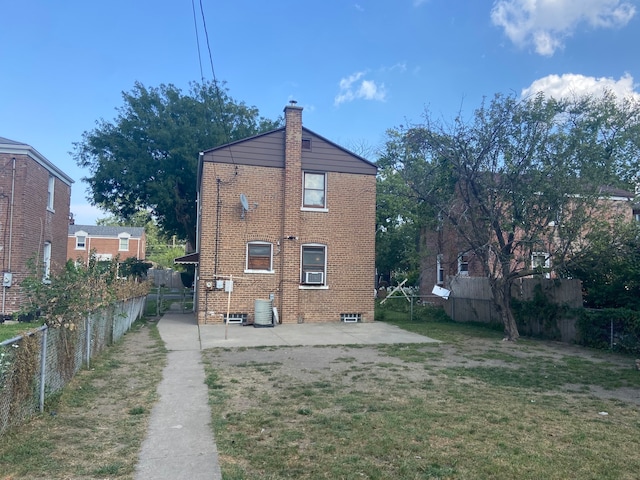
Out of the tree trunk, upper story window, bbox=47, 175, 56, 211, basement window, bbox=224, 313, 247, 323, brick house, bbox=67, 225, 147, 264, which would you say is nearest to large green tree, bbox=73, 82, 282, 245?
upper story window, bbox=47, 175, 56, 211

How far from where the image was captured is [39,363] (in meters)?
5.72

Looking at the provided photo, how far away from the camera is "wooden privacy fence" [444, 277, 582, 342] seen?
520 inches

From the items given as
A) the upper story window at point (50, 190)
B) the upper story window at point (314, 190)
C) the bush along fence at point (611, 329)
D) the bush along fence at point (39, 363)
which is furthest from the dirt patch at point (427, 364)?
the upper story window at point (50, 190)

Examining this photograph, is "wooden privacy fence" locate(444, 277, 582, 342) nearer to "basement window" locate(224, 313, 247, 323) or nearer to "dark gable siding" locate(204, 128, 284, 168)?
"basement window" locate(224, 313, 247, 323)

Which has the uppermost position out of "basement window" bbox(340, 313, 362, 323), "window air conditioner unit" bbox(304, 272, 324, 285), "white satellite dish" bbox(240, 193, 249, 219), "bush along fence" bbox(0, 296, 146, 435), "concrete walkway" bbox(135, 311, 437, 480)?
"white satellite dish" bbox(240, 193, 249, 219)

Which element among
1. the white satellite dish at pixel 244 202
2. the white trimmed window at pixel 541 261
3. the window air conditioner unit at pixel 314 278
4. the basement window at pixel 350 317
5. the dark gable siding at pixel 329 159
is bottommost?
the basement window at pixel 350 317

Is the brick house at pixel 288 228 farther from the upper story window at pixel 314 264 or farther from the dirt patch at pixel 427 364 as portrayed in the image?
the dirt patch at pixel 427 364

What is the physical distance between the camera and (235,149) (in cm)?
1656

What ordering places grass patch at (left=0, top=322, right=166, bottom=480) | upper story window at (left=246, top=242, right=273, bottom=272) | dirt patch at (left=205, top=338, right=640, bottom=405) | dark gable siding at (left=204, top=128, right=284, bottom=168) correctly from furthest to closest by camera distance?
upper story window at (left=246, top=242, right=273, bottom=272) < dark gable siding at (left=204, top=128, right=284, bottom=168) < dirt patch at (left=205, top=338, right=640, bottom=405) < grass patch at (left=0, top=322, right=166, bottom=480)

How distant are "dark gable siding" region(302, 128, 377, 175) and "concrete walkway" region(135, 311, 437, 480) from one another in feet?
17.9

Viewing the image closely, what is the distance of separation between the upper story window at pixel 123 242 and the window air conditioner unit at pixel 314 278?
147ft

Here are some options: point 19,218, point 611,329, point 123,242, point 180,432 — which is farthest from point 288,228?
point 123,242

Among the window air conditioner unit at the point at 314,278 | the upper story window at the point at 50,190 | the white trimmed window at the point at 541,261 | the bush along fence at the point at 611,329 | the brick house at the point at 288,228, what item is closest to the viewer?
the bush along fence at the point at 611,329

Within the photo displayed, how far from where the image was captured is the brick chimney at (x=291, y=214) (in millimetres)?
Answer: 16500
